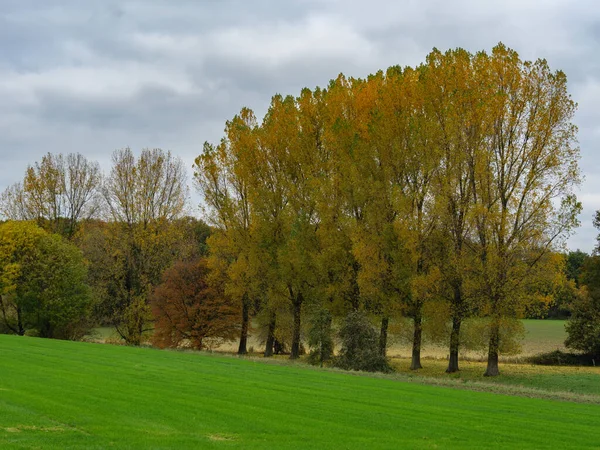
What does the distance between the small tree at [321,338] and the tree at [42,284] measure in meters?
22.3

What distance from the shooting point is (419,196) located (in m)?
31.9

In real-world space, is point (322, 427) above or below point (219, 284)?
below

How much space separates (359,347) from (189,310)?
15.7 m

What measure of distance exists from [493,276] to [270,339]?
734 inches

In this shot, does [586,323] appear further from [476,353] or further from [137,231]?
[137,231]

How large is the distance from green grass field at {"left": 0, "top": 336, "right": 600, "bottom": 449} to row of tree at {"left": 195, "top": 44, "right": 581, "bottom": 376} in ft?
36.1

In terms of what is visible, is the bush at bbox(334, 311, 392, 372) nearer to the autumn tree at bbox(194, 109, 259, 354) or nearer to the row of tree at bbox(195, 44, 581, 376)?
the row of tree at bbox(195, 44, 581, 376)

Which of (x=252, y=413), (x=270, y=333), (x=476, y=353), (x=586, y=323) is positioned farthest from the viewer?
(x=586, y=323)

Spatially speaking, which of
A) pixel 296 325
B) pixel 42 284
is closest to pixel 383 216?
pixel 296 325

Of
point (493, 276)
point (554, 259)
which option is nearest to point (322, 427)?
point (493, 276)

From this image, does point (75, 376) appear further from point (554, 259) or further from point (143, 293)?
point (143, 293)

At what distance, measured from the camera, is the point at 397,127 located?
3309cm

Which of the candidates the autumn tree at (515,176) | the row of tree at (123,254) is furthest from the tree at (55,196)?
the autumn tree at (515,176)

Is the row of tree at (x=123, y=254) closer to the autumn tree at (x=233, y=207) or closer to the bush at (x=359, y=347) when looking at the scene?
the autumn tree at (x=233, y=207)
